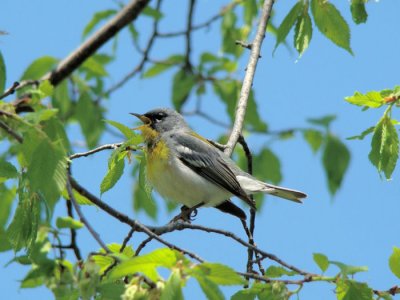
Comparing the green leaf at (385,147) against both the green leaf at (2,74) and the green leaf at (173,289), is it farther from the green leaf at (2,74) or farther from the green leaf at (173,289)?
the green leaf at (2,74)

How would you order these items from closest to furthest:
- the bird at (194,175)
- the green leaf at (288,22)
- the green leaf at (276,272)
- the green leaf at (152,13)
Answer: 1. the green leaf at (276,272)
2. the green leaf at (288,22)
3. the bird at (194,175)
4. the green leaf at (152,13)

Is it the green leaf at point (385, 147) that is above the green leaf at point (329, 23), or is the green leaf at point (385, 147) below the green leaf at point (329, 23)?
below

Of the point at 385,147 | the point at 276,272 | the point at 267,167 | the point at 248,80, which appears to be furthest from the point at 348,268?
the point at 267,167

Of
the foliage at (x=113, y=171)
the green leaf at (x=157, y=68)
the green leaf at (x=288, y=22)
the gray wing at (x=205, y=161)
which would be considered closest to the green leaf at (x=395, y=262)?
the foliage at (x=113, y=171)

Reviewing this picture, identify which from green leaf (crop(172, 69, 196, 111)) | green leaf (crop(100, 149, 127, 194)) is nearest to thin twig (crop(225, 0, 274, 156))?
green leaf (crop(100, 149, 127, 194))

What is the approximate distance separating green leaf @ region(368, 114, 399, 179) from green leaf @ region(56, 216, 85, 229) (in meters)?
1.77

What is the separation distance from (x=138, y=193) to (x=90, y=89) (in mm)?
1312

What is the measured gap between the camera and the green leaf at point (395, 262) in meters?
3.14

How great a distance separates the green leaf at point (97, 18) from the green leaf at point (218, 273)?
398 centimetres

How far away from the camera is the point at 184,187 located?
225 inches

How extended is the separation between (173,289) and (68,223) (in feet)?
1.33

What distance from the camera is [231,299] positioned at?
2.97m

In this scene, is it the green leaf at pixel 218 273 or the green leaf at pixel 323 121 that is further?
the green leaf at pixel 323 121

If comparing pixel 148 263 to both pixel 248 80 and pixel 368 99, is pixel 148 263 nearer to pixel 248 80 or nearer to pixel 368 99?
pixel 368 99
